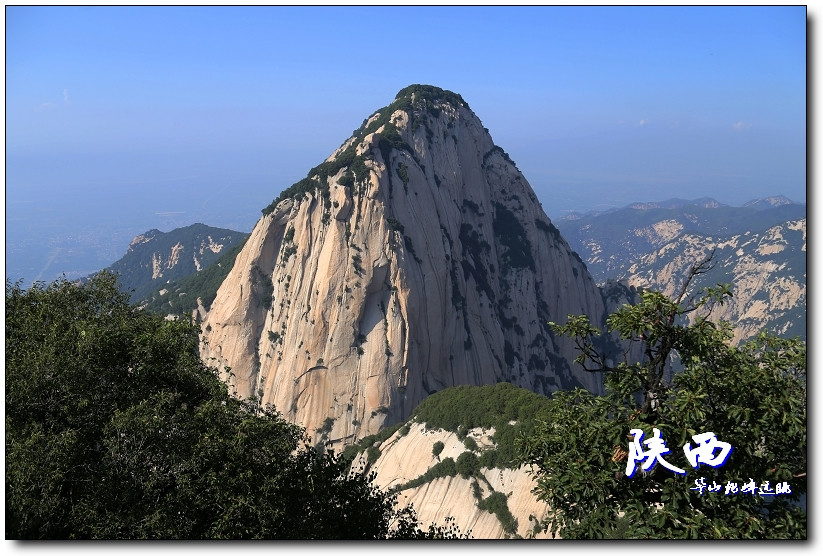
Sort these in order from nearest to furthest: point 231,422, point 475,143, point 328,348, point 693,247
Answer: point 231,422, point 328,348, point 475,143, point 693,247

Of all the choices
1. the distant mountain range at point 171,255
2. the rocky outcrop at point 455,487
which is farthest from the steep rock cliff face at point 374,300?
the distant mountain range at point 171,255

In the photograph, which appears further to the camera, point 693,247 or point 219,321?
point 693,247

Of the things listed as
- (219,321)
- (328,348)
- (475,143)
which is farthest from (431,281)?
(475,143)

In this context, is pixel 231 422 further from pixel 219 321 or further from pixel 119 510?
pixel 219 321

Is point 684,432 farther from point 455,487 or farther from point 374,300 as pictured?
point 374,300

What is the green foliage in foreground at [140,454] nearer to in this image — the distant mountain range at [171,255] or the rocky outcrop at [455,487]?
the rocky outcrop at [455,487]

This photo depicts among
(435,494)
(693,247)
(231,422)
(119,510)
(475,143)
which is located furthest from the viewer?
(693,247)
